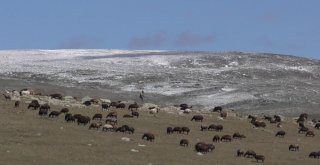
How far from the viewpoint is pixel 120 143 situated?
35.5 metres

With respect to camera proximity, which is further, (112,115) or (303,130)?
(303,130)

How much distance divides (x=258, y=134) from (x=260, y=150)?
22.8 feet

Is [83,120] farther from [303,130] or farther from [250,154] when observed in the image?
[303,130]

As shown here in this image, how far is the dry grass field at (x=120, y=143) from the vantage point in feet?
103

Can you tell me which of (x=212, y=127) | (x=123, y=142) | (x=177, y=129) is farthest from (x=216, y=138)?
(x=123, y=142)

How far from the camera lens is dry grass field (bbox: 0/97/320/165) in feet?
103

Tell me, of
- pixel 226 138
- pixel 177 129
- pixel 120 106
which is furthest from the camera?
pixel 120 106

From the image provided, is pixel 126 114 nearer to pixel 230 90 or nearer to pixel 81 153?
pixel 81 153

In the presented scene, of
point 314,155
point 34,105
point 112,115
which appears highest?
point 34,105

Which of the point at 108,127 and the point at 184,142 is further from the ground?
the point at 108,127

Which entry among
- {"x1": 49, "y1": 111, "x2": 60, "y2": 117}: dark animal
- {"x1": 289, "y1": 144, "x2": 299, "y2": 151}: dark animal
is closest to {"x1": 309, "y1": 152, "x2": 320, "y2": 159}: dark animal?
{"x1": 289, "y1": 144, "x2": 299, "y2": 151}: dark animal

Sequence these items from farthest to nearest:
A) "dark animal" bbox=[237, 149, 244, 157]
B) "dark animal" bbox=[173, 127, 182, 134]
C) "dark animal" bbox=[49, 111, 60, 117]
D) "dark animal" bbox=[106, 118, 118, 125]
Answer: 1. "dark animal" bbox=[106, 118, 118, 125]
2. "dark animal" bbox=[173, 127, 182, 134]
3. "dark animal" bbox=[49, 111, 60, 117]
4. "dark animal" bbox=[237, 149, 244, 157]

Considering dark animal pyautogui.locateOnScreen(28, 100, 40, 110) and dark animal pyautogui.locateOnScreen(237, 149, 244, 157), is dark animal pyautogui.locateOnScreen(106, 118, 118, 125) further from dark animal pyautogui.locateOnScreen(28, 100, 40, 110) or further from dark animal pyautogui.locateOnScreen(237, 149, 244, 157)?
dark animal pyautogui.locateOnScreen(237, 149, 244, 157)

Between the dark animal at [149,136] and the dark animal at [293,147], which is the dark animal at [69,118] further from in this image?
the dark animal at [293,147]
